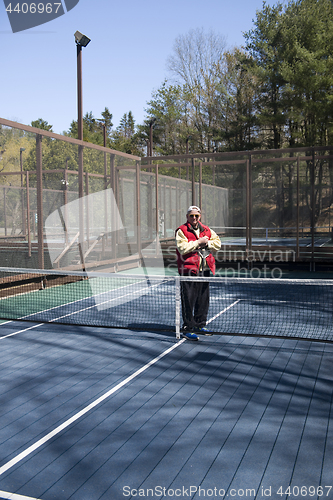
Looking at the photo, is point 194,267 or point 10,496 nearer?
point 10,496

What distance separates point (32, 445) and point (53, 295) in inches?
293

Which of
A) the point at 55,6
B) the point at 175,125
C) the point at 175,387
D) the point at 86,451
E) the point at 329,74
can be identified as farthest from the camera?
the point at 175,125

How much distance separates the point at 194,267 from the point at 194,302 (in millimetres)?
555

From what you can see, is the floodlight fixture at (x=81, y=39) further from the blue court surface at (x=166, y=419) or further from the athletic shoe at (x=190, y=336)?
the athletic shoe at (x=190, y=336)

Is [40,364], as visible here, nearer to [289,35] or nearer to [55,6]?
[55,6]

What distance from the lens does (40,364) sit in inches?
243

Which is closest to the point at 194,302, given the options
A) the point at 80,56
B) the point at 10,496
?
the point at 10,496

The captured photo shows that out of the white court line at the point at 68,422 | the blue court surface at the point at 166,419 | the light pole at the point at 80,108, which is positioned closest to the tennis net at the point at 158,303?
the blue court surface at the point at 166,419

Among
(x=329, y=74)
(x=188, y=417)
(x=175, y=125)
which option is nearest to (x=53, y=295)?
(x=188, y=417)

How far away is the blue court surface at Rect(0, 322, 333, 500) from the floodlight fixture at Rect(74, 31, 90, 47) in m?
10.2

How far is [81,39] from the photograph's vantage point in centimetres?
1379

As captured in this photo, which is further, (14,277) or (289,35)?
(289,35)

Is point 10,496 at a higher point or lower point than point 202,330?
lower

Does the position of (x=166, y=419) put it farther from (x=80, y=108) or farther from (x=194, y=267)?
(x=80, y=108)
